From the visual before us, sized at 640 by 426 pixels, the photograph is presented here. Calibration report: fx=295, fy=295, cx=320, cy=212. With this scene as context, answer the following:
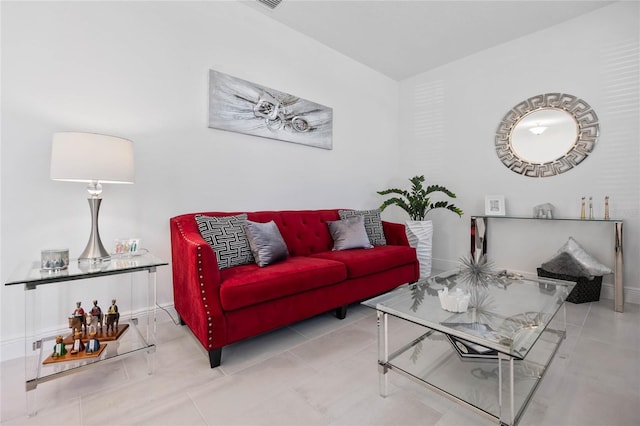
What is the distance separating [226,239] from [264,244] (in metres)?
0.27

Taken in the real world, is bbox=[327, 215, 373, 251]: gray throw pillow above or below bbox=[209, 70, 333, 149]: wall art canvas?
below

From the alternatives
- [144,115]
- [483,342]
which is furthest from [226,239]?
[483,342]

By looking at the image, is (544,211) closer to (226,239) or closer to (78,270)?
(226,239)

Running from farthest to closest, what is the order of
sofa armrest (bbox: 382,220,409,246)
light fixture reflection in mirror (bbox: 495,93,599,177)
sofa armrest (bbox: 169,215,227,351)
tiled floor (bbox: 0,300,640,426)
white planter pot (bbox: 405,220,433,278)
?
white planter pot (bbox: 405,220,433,278), sofa armrest (bbox: 382,220,409,246), light fixture reflection in mirror (bbox: 495,93,599,177), sofa armrest (bbox: 169,215,227,351), tiled floor (bbox: 0,300,640,426)

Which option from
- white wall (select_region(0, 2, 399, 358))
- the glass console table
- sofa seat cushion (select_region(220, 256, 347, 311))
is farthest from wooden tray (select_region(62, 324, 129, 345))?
the glass console table

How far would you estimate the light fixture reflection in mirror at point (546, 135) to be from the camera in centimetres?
292

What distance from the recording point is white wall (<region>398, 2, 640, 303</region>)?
271 cm

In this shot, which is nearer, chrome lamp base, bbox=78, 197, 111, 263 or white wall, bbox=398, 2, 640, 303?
chrome lamp base, bbox=78, 197, 111, 263

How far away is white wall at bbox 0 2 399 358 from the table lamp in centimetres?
38

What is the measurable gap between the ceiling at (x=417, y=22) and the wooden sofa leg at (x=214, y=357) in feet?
9.60

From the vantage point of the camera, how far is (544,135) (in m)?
3.14

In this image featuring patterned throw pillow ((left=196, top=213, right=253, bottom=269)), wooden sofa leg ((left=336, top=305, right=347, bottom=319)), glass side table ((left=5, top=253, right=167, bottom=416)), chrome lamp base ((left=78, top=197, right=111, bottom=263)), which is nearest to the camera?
glass side table ((left=5, top=253, right=167, bottom=416))

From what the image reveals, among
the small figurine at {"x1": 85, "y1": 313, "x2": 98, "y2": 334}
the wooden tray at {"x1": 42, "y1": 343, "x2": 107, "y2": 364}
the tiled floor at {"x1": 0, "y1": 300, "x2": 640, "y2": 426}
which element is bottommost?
the tiled floor at {"x1": 0, "y1": 300, "x2": 640, "y2": 426}

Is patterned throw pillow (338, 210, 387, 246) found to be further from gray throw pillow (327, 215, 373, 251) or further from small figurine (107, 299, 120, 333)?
small figurine (107, 299, 120, 333)
